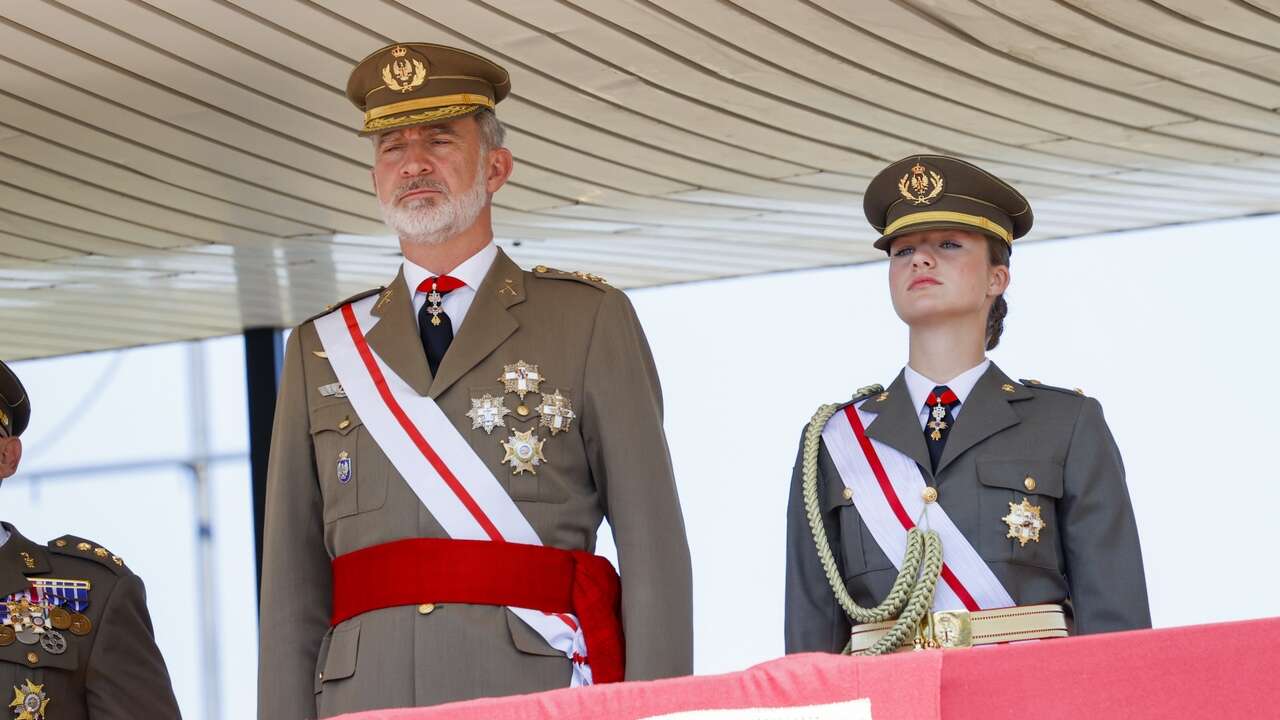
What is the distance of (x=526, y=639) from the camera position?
2754mm

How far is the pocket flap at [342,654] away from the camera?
9.13 ft

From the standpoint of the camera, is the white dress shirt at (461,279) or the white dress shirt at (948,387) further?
the white dress shirt at (948,387)

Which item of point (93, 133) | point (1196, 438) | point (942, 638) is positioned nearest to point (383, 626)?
point (942, 638)

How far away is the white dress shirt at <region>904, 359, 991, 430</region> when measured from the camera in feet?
11.0

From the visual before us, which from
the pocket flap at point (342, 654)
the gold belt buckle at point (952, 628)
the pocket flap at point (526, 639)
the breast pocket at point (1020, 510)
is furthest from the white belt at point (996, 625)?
the pocket flap at point (342, 654)

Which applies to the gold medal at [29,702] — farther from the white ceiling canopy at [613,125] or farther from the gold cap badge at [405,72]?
the white ceiling canopy at [613,125]

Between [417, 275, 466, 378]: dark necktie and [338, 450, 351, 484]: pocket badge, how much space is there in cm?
21

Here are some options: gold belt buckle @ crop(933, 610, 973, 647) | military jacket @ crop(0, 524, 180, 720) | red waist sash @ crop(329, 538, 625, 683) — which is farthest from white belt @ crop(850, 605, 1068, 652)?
military jacket @ crop(0, 524, 180, 720)

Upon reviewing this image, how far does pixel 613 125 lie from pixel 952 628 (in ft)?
9.12

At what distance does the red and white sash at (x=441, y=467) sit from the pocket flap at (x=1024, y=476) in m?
0.84

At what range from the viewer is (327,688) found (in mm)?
2830

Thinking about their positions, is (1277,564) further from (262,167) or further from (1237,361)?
(262,167)

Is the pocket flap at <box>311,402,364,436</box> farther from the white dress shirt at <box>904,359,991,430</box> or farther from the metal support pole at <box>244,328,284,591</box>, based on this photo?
the metal support pole at <box>244,328,284,591</box>

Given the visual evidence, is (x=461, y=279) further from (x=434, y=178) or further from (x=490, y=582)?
(x=490, y=582)
